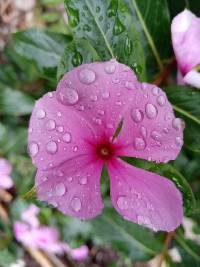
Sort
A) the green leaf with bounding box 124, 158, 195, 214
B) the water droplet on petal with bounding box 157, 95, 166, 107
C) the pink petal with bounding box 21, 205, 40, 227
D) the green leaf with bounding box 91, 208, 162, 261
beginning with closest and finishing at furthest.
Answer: the water droplet on petal with bounding box 157, 95, 166, 107
the green leaf with bounding box 124, 158, 195, 214
the green leaf with bounding box 91, 208, 162, 261
the pink petal with bounding box 21, 205, 40, 227

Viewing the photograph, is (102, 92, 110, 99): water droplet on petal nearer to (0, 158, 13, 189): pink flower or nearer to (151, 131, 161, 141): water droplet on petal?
(151, 131, 161, 141): water droplet on petal

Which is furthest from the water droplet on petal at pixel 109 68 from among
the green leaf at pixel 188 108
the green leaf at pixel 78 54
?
the green leaf at pixel 188 108

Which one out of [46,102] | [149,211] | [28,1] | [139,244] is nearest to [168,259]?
[139,244]

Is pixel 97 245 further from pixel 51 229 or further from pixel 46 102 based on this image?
pixel 46 102

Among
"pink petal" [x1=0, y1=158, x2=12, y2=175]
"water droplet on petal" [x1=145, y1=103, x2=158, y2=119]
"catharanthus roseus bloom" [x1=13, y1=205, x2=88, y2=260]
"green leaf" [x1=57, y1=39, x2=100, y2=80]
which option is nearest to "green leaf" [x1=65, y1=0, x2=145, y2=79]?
"green leaf" [x1=57, y1=39, x2=100, y2=80]

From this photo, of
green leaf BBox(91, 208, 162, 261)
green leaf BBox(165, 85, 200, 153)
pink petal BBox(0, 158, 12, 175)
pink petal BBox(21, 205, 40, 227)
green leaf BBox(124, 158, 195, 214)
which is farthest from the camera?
pink petal BBox(21, 205, 40, 227)

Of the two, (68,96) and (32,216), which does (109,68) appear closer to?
(68,96)
